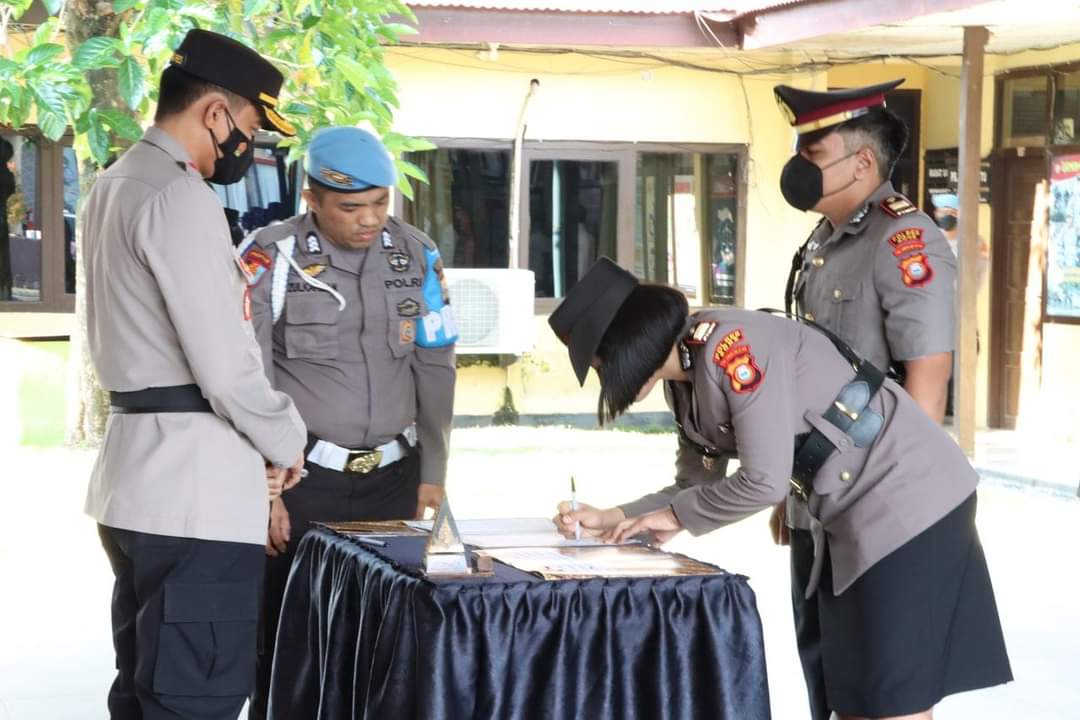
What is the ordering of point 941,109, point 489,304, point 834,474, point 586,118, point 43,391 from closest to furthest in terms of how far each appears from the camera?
point 834,474
point 43,391
point 489,304
point 586,118
point 941,109

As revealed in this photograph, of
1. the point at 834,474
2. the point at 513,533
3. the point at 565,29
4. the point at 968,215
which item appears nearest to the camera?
the point at 834,474

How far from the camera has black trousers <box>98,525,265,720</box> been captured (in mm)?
2926

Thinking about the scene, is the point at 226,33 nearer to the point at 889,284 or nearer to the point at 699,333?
the point at 889,284

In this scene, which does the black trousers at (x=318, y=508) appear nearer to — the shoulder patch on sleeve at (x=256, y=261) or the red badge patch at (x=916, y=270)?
the shoulder patch on sleeve at (x=256, y=261)

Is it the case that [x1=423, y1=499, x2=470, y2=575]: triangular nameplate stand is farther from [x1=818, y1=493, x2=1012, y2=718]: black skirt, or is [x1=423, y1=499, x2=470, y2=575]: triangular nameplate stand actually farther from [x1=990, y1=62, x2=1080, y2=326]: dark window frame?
[x1=990, y1=62, x2=1080, y2=326]: dark window frame

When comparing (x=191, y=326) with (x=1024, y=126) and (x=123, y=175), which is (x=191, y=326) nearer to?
(x=123, y=175)

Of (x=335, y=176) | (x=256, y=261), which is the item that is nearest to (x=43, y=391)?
(x=256, y=261)

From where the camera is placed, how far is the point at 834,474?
3.01 metres

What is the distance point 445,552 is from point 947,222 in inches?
370

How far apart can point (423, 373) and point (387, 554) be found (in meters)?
0.95

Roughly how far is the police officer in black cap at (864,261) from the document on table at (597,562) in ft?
1.56

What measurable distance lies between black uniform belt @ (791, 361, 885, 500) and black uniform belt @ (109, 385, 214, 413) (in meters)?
1.16

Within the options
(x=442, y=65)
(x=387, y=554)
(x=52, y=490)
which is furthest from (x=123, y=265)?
(x=442, y=65)

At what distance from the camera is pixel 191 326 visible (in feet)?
9.32
